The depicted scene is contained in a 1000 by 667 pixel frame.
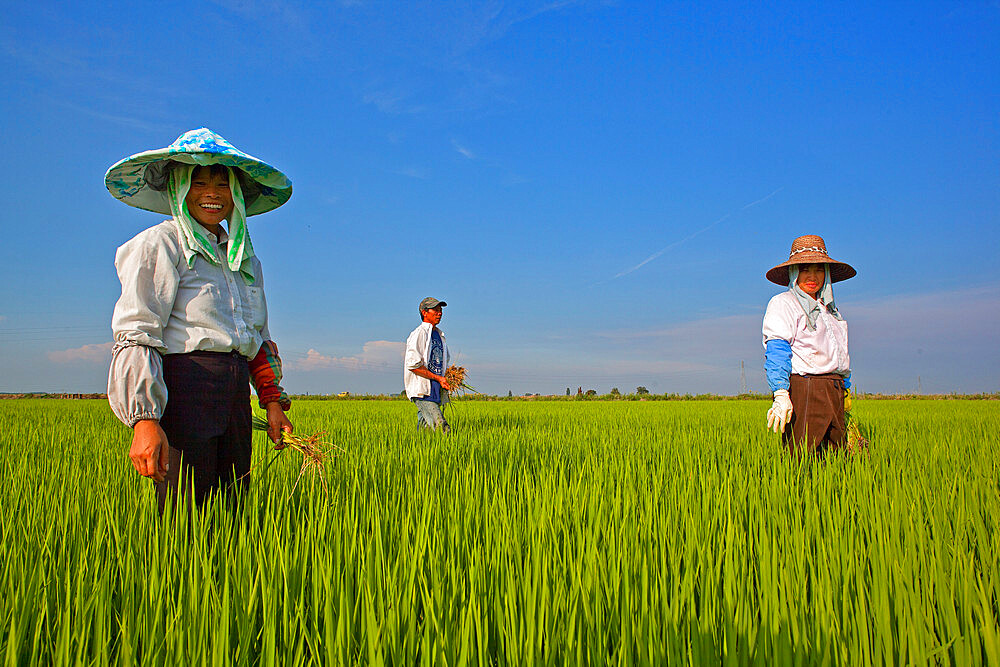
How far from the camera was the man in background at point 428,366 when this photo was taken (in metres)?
5.09

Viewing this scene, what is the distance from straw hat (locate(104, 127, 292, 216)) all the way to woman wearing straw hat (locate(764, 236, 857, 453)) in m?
3.04

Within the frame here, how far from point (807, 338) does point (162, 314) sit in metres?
3.52

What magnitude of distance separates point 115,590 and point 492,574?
1153mm

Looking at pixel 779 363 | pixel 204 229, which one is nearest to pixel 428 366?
pixel 779 363

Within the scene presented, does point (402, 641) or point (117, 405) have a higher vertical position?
point (117, 405)

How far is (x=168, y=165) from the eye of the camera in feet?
6.61

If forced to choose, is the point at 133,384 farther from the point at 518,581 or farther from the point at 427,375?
the point at 427,375

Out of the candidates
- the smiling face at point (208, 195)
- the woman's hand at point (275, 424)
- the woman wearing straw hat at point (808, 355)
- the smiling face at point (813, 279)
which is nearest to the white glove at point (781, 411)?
the woman wearing straw hat at point (808, 355)

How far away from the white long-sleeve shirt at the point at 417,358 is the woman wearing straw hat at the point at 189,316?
290cm

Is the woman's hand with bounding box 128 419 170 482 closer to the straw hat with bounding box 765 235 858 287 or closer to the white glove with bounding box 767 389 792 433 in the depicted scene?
the white glove with bounding box 767 389 792 433

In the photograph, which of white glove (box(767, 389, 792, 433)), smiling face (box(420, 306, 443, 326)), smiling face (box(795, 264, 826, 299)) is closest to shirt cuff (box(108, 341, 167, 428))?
white glove (box(767, 389, 792, 433))

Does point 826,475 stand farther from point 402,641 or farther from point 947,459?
point 402,641

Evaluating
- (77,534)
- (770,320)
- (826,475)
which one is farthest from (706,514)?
(77,534)

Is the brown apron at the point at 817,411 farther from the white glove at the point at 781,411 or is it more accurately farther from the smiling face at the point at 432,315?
the smiling face at the point at 432,315
